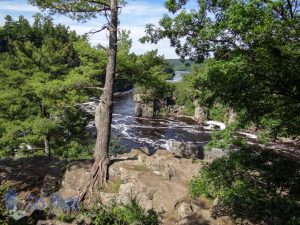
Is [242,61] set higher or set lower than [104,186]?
higher

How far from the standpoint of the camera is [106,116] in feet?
36.4

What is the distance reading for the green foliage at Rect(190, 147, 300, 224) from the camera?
6004mm

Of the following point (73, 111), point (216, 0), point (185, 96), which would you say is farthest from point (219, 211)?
point (185, 96)

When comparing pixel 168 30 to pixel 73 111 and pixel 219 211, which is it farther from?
pixel 73 111

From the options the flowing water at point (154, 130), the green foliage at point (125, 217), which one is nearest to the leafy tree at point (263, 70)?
the green foliage at point (125, 217)

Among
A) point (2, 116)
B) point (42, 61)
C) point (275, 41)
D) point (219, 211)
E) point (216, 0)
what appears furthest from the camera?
point (42, 61)

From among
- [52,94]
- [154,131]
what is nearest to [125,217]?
[52,94]

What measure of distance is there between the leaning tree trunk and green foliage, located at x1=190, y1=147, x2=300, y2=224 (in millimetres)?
4654

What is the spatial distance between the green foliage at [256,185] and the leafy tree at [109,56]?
470 cm

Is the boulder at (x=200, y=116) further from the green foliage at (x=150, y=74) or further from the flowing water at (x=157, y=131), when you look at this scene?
the green foliage at (x=150, y=74)

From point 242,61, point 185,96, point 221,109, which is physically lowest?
point 185,96

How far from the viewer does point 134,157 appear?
44.0 feet

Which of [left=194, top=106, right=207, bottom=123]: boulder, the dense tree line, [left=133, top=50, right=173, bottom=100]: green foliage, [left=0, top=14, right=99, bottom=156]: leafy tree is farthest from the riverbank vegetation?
[left=194, top=106, right=207, bottom=123]: boulder

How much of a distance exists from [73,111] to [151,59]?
442 inches
